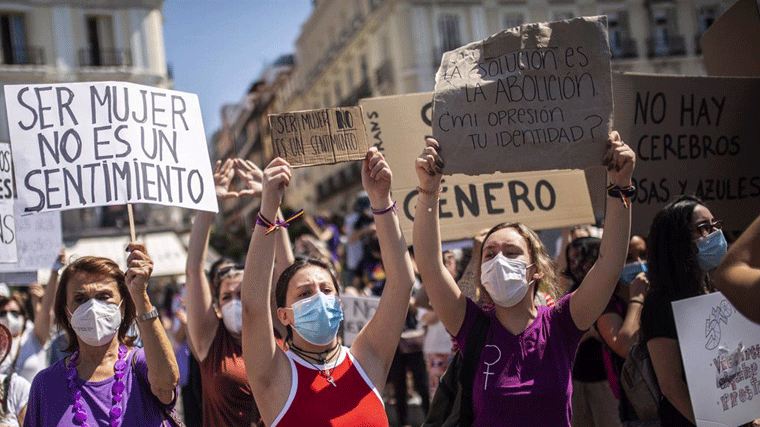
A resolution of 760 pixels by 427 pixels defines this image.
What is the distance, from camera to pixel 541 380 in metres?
3.31

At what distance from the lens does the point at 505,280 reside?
3469 millimetres

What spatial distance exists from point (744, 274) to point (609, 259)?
96 cm

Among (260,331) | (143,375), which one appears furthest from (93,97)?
(260,331)

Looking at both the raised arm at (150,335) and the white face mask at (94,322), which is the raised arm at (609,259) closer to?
the raised arm at (150,335)

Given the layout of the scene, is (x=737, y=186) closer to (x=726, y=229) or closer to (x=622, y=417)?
(x=726, y=229)

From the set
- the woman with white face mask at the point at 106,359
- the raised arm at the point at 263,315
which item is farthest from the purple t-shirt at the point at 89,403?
the raised arm at the point at 263,315

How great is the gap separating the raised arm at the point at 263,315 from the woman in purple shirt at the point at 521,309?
2.18 ft

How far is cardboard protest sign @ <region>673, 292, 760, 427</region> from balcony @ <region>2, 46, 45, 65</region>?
31.0 meters

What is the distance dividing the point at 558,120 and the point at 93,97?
202cm

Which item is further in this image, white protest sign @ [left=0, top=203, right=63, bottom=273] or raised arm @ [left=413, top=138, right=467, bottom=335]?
white protest sign @ [left=0, top=203, right=63, bottom=273]

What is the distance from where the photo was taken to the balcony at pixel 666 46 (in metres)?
38.2

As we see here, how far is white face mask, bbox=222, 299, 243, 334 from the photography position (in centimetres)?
436

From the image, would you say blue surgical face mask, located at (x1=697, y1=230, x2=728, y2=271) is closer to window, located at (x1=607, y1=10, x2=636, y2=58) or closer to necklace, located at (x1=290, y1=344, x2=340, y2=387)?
necklace, located at (x1=290, y1=344, x2=340, y2=387)

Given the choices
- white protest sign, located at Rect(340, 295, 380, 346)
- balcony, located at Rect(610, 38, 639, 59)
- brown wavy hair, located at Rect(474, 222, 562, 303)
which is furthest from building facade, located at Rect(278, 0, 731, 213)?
brown wavy hair, located at Rect(474, 222, 562, 303)
